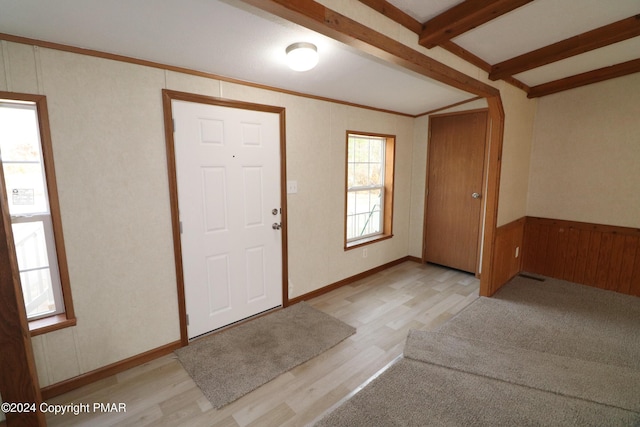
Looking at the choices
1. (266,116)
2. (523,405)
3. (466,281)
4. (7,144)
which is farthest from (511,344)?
(7,144)

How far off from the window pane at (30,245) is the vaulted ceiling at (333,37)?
840mm

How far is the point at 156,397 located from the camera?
1905 mm

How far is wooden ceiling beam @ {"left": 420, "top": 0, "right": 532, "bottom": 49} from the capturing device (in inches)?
67.3

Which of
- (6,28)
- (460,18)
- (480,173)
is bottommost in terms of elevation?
(480,173)

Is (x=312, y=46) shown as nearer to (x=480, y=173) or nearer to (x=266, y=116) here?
(x=266, y=116)

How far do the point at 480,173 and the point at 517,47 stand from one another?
1.56 m

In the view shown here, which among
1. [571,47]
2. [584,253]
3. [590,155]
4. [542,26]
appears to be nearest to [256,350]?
[542,26]

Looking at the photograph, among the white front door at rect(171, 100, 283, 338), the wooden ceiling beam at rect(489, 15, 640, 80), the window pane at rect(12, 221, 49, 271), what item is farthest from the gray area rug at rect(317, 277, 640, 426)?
the wooden ceiling beam at rect(489, 15, 640, 80)

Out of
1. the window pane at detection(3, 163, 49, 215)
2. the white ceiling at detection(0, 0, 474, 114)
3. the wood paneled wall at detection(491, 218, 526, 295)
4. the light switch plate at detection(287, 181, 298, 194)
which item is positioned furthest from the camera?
the wood paneled wall at detection(491, 218, 526, 295)

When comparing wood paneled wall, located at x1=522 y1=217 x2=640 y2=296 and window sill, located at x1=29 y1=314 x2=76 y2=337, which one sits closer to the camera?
window sill, located at x1=29 y1=314 x2=76 y2=337

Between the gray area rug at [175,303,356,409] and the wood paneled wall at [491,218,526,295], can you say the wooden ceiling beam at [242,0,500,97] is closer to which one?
the wood paneled wall at [491,218,526,295]

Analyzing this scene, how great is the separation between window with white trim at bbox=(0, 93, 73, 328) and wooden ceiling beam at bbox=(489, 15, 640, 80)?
12.2ft

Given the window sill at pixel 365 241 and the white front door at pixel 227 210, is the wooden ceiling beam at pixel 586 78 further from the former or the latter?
the white front door at pixel 227 210

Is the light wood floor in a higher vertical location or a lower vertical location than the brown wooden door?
lower
